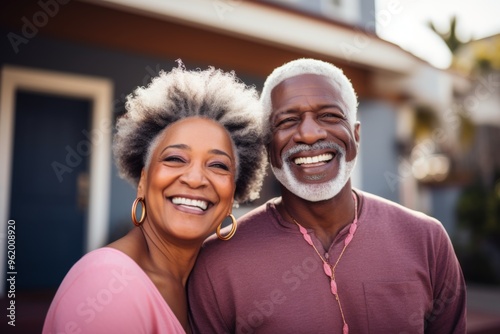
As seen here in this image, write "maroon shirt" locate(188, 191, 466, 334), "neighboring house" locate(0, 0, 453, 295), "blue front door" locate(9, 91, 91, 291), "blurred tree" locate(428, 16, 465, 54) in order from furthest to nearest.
Result: "blurred tree" locate(428, 16, 465, 54), "blue front door" locate(9, 91, 91, 291), "neighboring house" locate(0, 0, 453, 295), "maroon shirt" locate(188, 191, 466, 334)

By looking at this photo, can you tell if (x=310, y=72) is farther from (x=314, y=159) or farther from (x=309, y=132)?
(x=314, y=159)

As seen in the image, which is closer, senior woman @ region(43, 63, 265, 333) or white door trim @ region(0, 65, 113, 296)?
senior woman @ region(43, 63, 265, 333)

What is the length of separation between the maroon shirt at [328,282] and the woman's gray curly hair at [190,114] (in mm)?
396

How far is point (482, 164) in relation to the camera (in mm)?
14203

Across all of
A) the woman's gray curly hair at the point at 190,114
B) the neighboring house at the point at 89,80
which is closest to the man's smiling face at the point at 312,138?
the woman's gray curly hair at the point at 190,114

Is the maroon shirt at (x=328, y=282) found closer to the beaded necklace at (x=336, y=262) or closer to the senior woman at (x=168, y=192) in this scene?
the beaded necklace at (x=336, y=262)

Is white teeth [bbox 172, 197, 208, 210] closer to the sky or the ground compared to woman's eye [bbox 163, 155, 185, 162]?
closer to the ground

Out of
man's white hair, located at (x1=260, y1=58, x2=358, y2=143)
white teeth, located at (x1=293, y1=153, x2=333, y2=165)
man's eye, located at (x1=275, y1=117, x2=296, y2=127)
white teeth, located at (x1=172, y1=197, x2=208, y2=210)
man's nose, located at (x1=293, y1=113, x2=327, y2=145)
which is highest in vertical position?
man's white hair, located at (x1=260, y1=58, x2=358, y2=143)

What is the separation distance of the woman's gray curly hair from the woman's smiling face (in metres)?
0.08

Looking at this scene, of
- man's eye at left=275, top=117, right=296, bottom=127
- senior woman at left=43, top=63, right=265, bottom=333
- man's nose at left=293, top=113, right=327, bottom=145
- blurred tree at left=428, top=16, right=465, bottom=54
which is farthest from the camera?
blurred tree at left=428, top=16, right=465, bottom=54

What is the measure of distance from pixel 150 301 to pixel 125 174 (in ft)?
2.75

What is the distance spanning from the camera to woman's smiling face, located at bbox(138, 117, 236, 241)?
2.01 metres

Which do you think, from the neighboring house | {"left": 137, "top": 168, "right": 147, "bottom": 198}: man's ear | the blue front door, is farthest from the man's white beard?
the blue front door

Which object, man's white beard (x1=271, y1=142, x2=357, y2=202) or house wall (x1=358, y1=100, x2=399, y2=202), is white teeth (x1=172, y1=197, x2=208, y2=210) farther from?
house wall (x1=358, y1=100, x2=399, y2=202)
